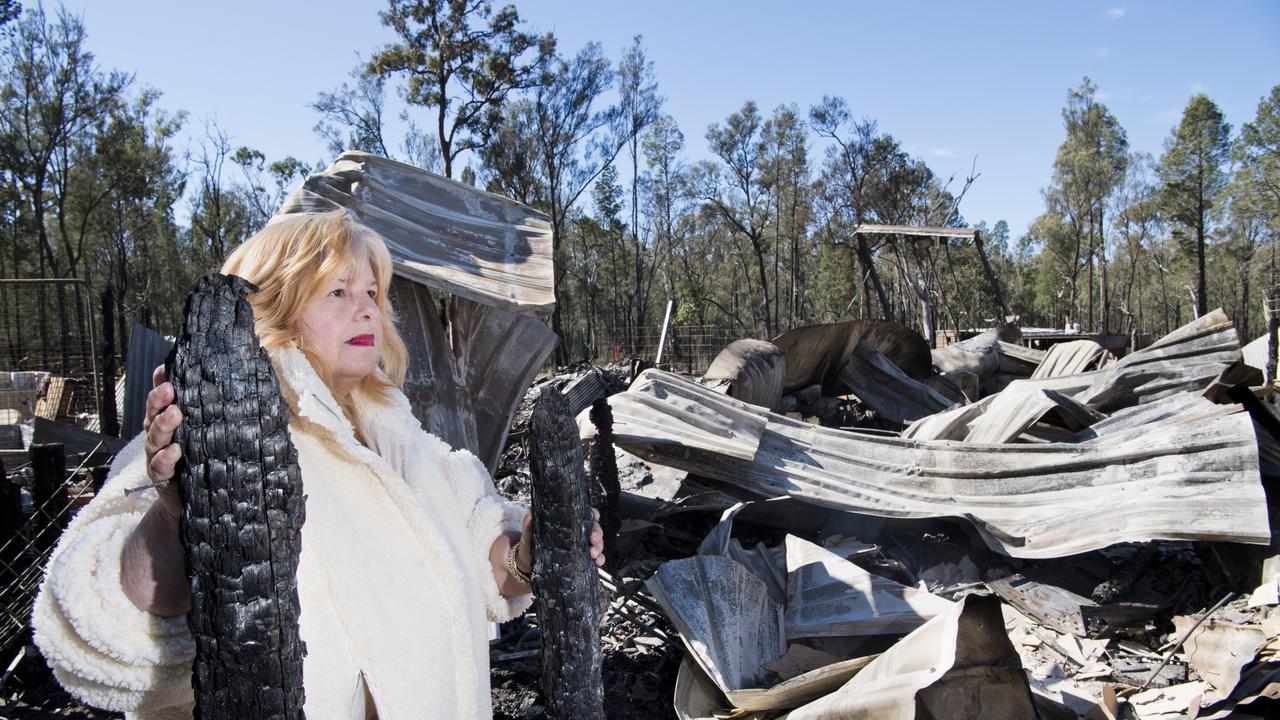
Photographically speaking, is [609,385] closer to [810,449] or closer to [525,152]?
[810,449]

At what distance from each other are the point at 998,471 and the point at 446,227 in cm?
362

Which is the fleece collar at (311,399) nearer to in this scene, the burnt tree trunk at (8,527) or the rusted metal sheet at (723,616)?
the rusted metal sheet at (723,616)

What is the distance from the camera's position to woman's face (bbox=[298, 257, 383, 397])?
1.36 metres

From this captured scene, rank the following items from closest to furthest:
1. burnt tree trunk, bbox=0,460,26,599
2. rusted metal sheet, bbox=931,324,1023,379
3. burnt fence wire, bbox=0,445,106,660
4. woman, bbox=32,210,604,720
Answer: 1. woman, bbox=32,210,604,720
2. burnt fence wire, bbox=0,445,106,660
3. burnt tree trunk, bbox=0,460,26,599
4. rusted metal sheet, bbox=931,324,1023,379

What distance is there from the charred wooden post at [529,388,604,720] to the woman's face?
33 cm

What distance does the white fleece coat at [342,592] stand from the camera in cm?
108

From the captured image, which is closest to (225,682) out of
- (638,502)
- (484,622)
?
(484,622)

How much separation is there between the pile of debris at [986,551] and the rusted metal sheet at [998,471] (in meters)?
0.01

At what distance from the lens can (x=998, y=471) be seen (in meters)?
4.85

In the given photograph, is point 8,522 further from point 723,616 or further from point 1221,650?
point 1221,650

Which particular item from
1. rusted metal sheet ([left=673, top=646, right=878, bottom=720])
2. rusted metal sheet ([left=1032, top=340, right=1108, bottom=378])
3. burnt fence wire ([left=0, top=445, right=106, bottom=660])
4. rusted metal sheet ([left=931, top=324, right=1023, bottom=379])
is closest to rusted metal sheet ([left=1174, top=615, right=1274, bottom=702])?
rusted metal sheet ([left=673, top=646, right=878, bottom=720])

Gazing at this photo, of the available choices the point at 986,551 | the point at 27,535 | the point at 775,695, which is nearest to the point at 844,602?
the point at 775,695

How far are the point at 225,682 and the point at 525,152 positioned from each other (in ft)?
92.6

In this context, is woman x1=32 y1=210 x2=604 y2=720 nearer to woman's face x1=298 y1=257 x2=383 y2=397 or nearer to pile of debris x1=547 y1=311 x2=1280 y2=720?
woman's face x1=298 y1=257 x2=383 y2=397
